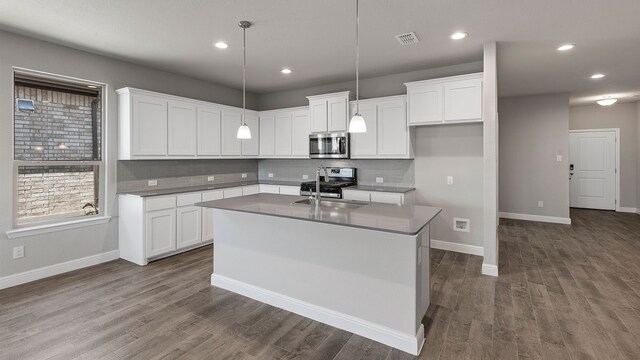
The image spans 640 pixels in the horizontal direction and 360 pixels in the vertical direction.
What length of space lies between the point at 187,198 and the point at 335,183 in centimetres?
233

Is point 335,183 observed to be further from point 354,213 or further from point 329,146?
point 354,213

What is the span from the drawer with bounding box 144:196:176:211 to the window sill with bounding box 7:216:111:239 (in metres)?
0.67

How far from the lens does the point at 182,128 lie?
476 cm

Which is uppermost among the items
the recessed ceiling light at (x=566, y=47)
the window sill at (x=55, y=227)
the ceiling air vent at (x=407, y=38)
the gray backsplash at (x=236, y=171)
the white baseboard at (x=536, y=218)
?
the recessed ceiling light at (x=566, y=47)

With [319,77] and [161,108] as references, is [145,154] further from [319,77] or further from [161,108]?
[319,77]

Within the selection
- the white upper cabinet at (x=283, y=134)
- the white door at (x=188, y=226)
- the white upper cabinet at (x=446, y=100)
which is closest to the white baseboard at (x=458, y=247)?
the white upper cabinet at (x=446, y=100)

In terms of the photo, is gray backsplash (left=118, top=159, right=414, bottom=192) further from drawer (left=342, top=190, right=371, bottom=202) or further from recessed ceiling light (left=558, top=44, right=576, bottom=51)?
recessed ceiling light (left=558, top=44, right=576, bottom=51)

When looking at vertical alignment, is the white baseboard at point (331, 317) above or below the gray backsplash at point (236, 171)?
below

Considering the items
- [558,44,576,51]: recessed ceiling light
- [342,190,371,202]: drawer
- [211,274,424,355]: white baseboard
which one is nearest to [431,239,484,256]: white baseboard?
[342,190,371,202]: drawer

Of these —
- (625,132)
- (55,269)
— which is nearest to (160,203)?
(55,269)

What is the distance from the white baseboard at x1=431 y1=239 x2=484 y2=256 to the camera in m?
4.49

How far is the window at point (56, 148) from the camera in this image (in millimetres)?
3562

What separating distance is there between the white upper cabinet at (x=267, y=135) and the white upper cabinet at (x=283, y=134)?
0.31 feet

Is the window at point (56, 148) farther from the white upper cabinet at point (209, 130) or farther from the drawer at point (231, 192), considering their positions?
the drawer at point (231, 192)
